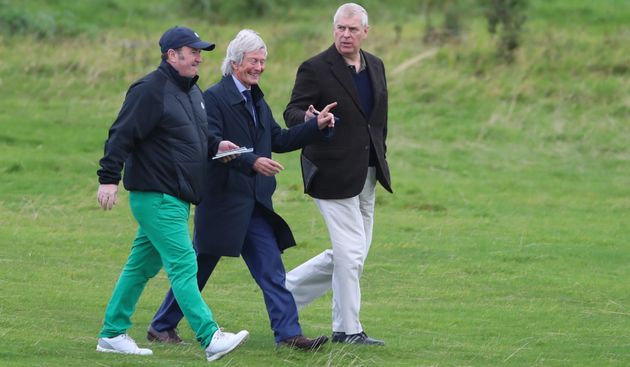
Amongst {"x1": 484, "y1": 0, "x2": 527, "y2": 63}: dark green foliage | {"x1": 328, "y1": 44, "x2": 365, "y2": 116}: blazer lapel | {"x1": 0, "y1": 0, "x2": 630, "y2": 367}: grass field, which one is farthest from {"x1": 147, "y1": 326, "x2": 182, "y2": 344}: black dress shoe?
{"x1": 484, "y1": 0, "x2": 527, "y2": 63}: dark green foliage

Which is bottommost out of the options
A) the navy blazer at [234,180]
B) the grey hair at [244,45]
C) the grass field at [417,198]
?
the grass field at [417,198]

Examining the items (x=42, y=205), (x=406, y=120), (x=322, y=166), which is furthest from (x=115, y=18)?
(x=322, y=166)

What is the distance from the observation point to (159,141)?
8.90 meters

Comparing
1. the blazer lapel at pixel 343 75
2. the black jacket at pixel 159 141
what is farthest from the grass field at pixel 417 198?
the blazer lapel at pixel 343 75

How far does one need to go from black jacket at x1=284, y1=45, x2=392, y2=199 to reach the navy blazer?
11.9 inches

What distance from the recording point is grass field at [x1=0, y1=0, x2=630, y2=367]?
10406 millimetres

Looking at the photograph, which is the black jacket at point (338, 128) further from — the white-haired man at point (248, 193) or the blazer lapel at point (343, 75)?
the white-haired man at point (248, 193)

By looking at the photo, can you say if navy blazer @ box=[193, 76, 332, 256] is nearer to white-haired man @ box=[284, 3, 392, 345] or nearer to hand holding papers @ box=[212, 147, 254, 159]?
hand holding papers @ box=[212, 147, 254, 159]

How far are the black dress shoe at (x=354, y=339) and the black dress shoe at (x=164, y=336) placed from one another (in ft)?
3.70

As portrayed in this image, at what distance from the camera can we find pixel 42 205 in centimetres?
1686

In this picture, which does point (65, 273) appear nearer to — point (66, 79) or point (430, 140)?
point (430, 140)

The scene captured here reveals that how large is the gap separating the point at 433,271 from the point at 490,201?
444 centimetres

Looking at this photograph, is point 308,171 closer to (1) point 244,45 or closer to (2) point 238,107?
(2) point 238,107

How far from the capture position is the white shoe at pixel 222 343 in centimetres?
880
